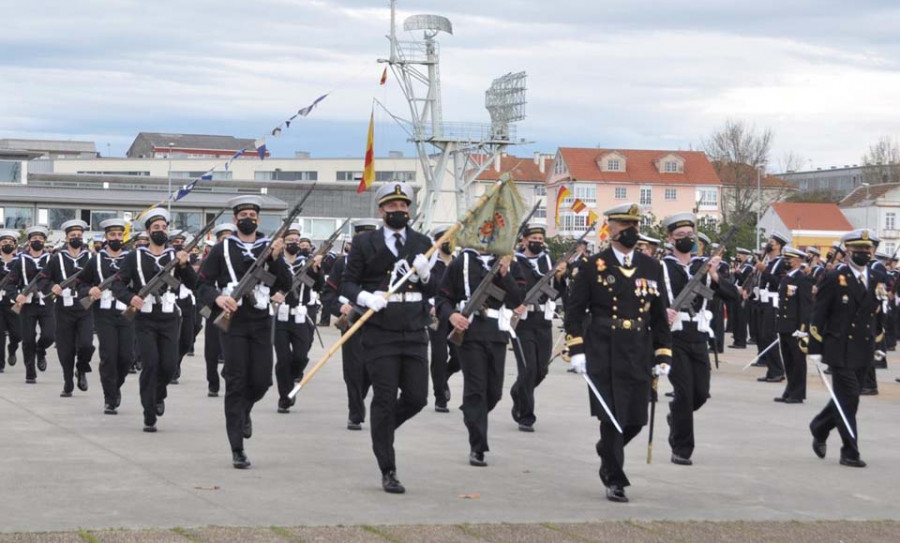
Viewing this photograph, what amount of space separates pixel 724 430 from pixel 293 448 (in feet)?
15.4

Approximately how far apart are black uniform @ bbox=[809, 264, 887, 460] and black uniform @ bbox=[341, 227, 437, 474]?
376 centimetres

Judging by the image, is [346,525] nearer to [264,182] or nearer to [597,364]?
[597,364]

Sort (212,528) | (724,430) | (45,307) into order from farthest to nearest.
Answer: (45,307) < (724,430) < (212,528)

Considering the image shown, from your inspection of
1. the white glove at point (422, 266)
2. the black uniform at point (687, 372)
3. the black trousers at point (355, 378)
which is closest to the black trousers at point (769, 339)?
the black trousers at point (355, 378)

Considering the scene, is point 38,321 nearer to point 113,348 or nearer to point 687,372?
point 113,348

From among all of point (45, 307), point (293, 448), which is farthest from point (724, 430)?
point (45, 307)

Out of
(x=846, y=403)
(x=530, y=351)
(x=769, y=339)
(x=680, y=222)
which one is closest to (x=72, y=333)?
(x=530, y=351)

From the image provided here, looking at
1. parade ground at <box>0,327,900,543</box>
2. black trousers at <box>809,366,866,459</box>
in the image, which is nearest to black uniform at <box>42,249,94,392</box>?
parade ground at <box>0,327,900,543</box>

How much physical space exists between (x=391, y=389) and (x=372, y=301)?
64 centimetres

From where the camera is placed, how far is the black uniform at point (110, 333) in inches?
586

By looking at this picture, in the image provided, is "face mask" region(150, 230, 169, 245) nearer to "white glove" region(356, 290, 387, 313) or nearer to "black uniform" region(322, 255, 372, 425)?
"black uniform" region(322, 255, 372, 425)

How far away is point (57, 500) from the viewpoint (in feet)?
30.2

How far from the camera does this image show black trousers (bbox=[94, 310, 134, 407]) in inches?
585

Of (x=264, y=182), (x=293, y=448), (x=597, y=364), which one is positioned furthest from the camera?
(x=264, y=182)
